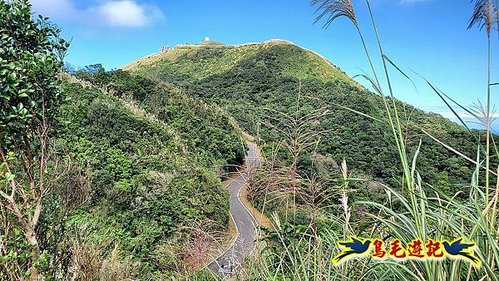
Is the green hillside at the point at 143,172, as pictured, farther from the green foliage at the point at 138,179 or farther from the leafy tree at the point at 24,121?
the leafy tree at the point at 24,121

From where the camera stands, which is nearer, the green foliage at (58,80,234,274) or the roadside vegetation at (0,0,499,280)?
the roadside vegetation at (0,0,499,280)

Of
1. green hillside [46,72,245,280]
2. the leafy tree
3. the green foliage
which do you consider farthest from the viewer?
the green foliage

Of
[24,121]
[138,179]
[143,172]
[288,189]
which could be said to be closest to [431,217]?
[288,189]

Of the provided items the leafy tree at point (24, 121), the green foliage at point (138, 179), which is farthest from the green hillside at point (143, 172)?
the leafy tree at point (24, 121)

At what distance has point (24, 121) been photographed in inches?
106

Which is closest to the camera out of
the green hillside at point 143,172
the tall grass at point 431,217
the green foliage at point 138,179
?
the tall grass at point 431,217

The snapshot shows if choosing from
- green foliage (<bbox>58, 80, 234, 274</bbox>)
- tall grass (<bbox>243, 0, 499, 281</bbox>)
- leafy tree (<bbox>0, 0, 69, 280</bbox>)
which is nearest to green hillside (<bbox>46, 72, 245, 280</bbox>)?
green foliage (<bbox>58, 80, 234, 274</bbox>)

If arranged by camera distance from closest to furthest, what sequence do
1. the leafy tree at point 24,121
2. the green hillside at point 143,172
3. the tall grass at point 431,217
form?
the tall grass at point 431,217, the leafy tree at point 24,121, the green hillside at point 143,172

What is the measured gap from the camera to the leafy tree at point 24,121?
256 centimetres

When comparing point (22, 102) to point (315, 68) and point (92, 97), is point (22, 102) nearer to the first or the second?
point (92, 97)

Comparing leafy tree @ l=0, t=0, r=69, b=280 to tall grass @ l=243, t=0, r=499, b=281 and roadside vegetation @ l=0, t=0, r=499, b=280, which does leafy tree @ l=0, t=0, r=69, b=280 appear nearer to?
roadside vegetation @ l=0, t=0, r=499, b=280

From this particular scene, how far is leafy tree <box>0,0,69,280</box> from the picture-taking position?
2.56 m

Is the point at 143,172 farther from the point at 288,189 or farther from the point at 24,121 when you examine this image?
the point at 288,189

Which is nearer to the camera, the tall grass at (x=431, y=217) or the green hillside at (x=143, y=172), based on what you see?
the tall grass at (x=431, y=217)
